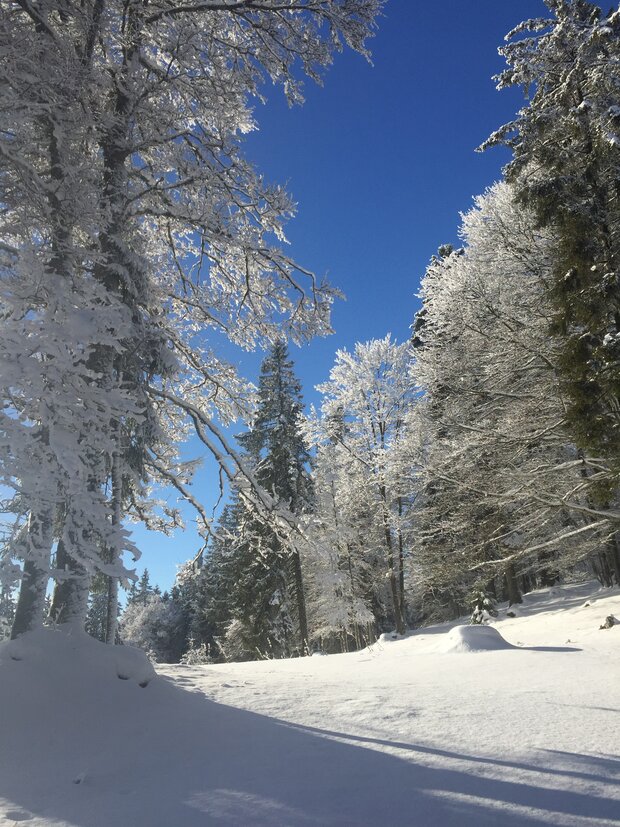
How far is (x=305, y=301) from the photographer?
25.2 ft

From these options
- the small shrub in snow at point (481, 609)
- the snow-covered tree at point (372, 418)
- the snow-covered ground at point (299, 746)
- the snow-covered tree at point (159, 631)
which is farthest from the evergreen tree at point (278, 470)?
the snow-covered tree at point (159, 631)

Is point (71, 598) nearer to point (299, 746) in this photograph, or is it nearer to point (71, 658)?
point (71, 658)

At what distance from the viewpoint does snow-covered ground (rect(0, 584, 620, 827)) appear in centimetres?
256

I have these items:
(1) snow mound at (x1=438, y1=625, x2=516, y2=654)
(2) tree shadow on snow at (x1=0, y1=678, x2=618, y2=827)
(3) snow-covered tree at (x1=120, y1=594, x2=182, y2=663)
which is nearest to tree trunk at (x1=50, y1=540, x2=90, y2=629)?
(2) tree shadow on snow at (x1=0, y1=678, x2=618, y2=827)

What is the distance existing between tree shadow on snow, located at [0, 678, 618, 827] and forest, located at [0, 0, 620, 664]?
43.6 inches

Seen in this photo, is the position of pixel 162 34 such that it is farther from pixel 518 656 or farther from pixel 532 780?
pixel 518 656

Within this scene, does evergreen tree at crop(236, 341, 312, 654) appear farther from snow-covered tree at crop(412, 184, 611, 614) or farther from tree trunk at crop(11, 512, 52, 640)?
tree trunk at crop(11, 512, 52, 640)

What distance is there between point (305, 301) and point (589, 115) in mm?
5906

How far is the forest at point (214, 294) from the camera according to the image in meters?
4.18

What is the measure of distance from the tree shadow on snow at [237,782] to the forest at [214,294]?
111 centimetres

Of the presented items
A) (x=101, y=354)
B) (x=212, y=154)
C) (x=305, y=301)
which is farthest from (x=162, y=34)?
(x=101, y=354)

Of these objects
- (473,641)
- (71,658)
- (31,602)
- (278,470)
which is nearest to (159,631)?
(278,470)

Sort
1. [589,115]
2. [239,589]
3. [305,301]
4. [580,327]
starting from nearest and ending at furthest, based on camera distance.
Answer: [305,301] → [589,115] → [580,327] → [239,589]

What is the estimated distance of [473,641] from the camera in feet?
26.4
